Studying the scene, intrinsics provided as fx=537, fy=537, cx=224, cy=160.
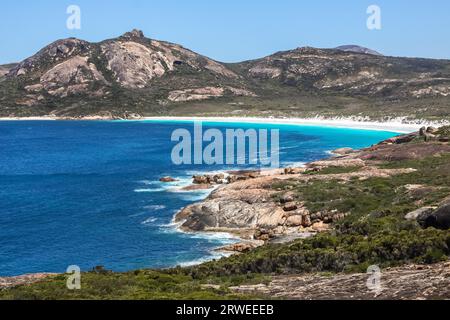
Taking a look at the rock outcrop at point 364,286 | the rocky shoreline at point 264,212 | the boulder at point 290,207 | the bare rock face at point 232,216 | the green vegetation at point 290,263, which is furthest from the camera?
the boulder at point 290,207

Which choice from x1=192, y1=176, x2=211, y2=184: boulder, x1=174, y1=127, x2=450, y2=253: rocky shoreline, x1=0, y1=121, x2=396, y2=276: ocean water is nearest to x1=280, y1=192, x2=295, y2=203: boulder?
x1=174, y1=127, x2=450, y2=253: rocky shoreline

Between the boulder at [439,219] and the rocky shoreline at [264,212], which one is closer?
the boulder at [439,219]

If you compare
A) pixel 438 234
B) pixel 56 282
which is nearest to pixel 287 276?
pixel 438 234

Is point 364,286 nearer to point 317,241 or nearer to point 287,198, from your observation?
point 317,241

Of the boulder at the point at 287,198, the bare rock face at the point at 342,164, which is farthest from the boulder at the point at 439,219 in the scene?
the bare rock face at the point at 342,164

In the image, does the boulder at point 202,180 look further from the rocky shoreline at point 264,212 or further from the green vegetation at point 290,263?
the green vegetation at point 290,263

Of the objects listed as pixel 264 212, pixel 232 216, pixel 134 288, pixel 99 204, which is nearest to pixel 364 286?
pixel 134 288

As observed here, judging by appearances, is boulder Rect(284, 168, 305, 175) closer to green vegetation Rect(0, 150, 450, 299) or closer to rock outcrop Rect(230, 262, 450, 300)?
green vegetation Rect(0, 150, 450, 299)
